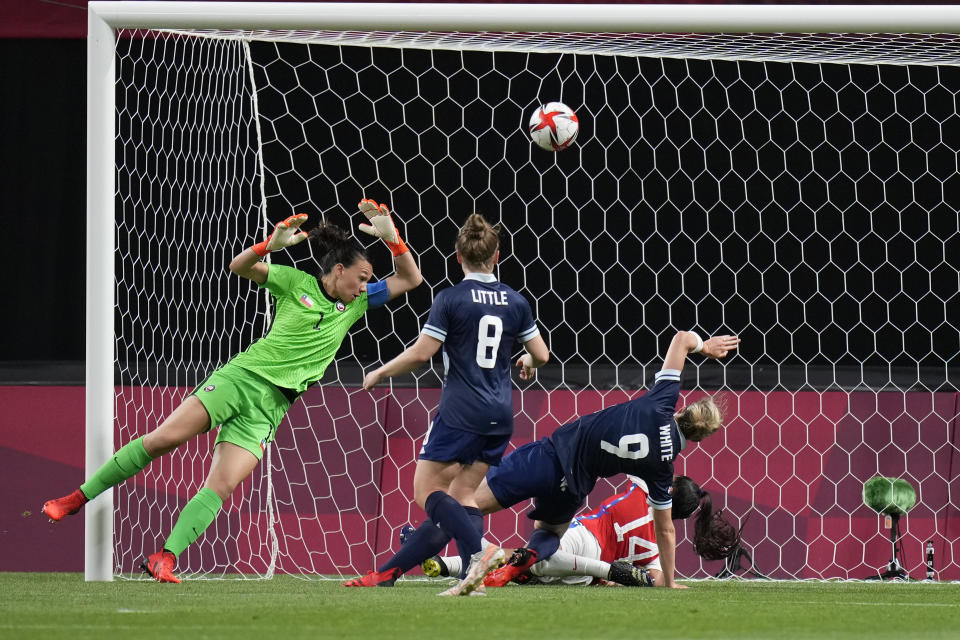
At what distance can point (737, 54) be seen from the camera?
634 cm

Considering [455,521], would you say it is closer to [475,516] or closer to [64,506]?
[475,516]

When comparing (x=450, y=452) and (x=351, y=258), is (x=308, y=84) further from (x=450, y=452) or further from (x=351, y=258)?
(x=450, y=452)

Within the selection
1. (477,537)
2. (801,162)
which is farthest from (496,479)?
(801,162)

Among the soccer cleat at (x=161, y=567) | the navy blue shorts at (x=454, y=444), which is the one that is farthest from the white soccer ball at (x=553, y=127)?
the soccer cleat at (x=161, y=567)

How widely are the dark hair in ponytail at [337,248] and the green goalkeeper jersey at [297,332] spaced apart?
12cm

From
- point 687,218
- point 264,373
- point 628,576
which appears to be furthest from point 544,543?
point 687,218

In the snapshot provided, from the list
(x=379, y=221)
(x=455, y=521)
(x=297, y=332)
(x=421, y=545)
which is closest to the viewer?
(x=455, y=521)

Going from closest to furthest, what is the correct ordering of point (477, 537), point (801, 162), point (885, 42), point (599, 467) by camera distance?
point (477, 537)
point (599, 467)
point (885, 42)
point (801, 162)

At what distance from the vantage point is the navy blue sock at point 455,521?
4613 millimetres

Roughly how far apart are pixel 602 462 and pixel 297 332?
143cm

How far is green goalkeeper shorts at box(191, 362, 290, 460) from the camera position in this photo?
538cm

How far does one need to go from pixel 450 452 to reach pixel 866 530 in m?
2.87

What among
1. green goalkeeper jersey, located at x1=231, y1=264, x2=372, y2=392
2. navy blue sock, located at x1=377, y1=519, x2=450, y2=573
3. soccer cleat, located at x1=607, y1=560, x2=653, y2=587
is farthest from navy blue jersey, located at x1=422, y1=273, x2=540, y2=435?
soccer cleat, located at x1=607, y1=560, x2=653, y2=587

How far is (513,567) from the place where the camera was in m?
5.36
